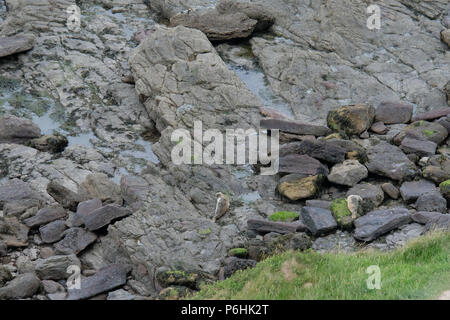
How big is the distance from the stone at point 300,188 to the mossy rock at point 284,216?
104cm

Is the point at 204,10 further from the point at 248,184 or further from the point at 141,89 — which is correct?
the point at 248,184

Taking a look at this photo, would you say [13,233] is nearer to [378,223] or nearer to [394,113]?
[378,223]

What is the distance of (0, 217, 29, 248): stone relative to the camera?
881 inches

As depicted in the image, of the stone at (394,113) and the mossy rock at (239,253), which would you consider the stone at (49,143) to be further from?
the stone at (394,113)

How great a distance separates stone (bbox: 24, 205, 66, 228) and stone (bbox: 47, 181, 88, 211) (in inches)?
16.2

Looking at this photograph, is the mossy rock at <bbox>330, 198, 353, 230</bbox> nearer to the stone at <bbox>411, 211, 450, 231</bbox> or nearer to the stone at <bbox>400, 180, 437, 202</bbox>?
the stone at <bbox>411, 211, 450, 231</bbox>

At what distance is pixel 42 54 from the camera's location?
1305 inches

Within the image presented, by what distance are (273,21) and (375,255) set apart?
19315 mm

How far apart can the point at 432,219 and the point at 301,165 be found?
596 centimetres

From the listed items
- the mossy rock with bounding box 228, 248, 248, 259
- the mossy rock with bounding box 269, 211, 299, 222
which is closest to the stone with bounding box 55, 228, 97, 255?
the mossy rock with bounding box 228, 248, 248, 259

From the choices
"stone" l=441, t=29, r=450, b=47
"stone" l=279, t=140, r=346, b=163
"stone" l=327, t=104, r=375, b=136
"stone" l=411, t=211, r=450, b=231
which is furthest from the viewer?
"stone" l=441, t=29, r=450, b=47

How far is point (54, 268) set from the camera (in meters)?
20.5

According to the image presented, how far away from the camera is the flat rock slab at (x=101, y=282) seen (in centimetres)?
1958
